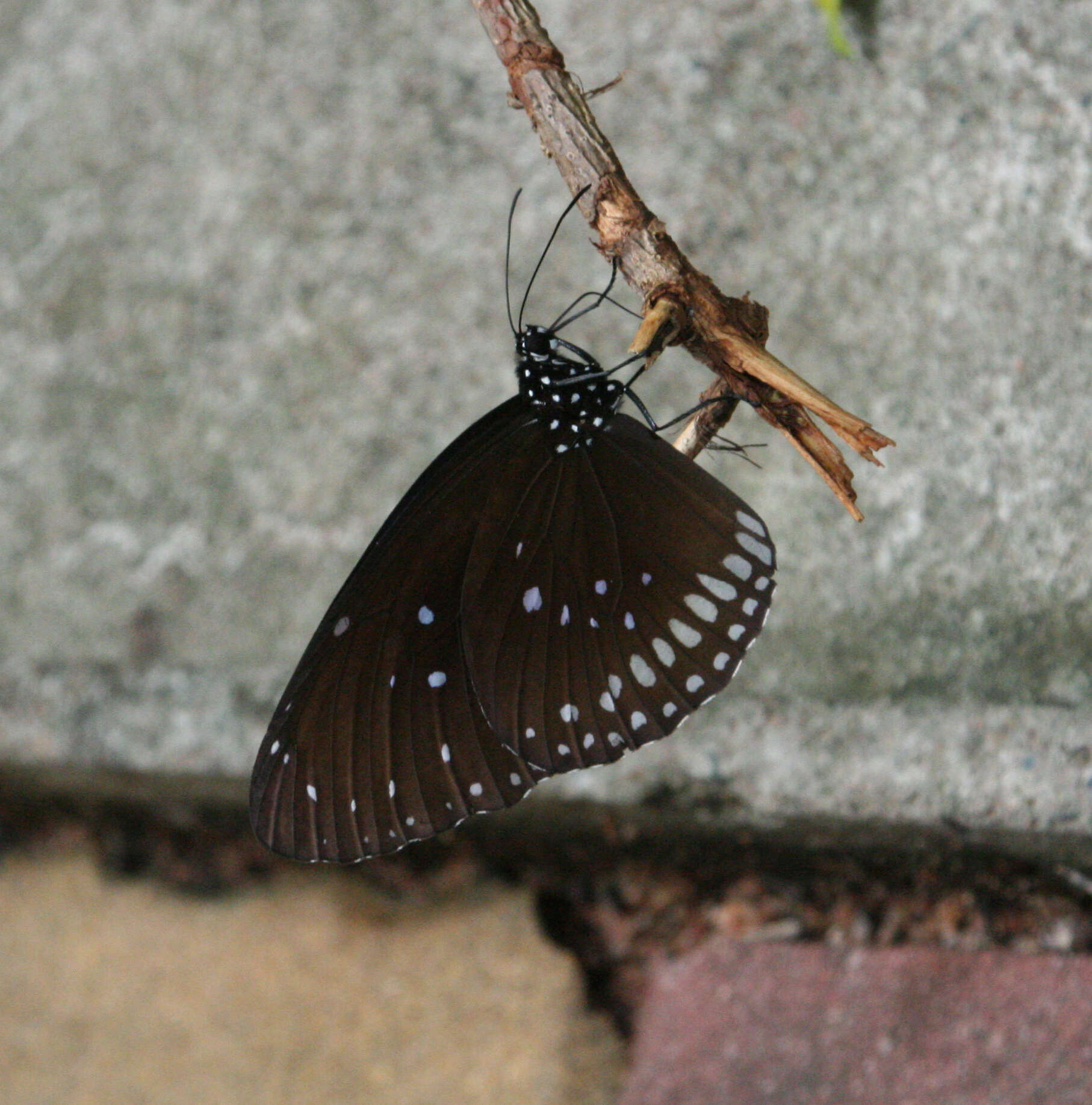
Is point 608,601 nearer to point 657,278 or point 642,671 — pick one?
point 642,671

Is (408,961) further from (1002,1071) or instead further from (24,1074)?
(1002,1071)

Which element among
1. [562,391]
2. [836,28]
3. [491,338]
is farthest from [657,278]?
[491,338]

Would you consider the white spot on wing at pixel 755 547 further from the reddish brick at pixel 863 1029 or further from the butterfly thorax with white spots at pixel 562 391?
the reddish brick at pixel 863 1029

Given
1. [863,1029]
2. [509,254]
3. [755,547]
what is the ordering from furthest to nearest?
1. [509,254]
2. [863,1029]
3. [755,547]

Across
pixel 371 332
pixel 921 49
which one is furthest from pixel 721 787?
pixel 921 49

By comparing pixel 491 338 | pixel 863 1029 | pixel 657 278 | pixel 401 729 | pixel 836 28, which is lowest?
pixel 863 1029

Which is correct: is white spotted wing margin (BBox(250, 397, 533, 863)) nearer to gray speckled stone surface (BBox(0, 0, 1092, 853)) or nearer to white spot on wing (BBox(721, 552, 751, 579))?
white spot on wing (BBox(721, 552, 751, 579))
